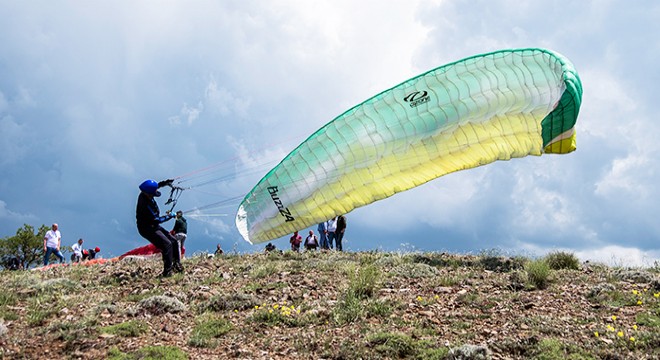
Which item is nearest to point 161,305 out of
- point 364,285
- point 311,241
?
point 364,285

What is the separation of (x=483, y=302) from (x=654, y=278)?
13.3ft

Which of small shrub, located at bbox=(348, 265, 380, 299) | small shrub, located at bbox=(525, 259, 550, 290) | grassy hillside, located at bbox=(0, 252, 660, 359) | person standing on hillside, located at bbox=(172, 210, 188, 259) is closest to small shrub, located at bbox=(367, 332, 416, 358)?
grassy hillside, located at bbox=(0, 252, 660, 359)

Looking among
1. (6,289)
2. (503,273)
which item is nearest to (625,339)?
(503,273)

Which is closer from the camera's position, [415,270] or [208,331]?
[208,331]

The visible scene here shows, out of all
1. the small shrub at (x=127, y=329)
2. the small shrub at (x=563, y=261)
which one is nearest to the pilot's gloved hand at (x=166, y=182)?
the small shrub at (x=127, y=329)

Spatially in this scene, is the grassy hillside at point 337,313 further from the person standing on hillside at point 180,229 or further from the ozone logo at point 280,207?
the person standing on hillside at point 180,229

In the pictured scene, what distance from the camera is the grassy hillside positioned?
7703 mm

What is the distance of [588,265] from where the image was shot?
1377 cm

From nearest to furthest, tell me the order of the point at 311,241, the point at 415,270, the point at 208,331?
the point at 208,331, the point at 415,270, the point at 311,241

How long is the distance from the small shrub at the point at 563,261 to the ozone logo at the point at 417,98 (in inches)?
190

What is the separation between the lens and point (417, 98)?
42.7ft

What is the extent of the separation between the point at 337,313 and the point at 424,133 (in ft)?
18.1

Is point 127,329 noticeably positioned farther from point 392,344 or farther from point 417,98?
point 417,98

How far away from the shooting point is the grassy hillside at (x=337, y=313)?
7703 mm
